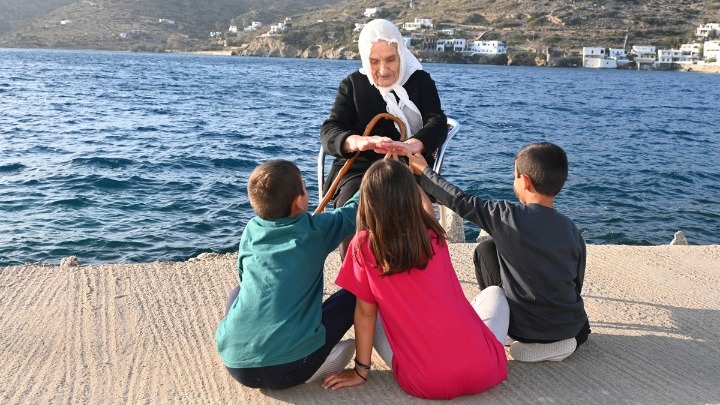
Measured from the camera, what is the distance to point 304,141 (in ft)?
61.7

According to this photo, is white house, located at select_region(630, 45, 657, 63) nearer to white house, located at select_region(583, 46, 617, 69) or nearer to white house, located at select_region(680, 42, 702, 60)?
white house, located at select_region(680, 42, 702, 60)

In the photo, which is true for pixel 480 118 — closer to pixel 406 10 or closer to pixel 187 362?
pixel 187 362

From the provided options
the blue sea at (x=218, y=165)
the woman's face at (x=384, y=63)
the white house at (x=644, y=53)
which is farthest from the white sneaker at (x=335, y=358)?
the white house at (x=644, y=53)

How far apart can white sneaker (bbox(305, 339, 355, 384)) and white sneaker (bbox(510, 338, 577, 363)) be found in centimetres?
93

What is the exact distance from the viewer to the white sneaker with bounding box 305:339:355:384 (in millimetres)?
3275

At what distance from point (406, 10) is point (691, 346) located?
Result: 126 meters

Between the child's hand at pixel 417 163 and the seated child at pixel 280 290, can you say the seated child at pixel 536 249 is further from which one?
the seated child at pixel 280 290

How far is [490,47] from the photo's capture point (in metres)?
93.4

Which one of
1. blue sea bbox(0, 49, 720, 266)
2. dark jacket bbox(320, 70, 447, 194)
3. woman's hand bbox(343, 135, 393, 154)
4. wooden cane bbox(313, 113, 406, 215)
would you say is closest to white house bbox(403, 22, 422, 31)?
blue sea bbox(0, 49, 720, 266)

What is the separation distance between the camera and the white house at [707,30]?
314ft

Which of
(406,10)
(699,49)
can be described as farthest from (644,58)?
(406,10)

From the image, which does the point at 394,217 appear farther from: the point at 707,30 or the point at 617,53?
the point at 707,30

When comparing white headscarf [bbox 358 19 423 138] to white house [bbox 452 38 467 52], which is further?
white house [bbox 452 38 467 52]

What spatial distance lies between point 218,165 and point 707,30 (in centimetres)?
9914
